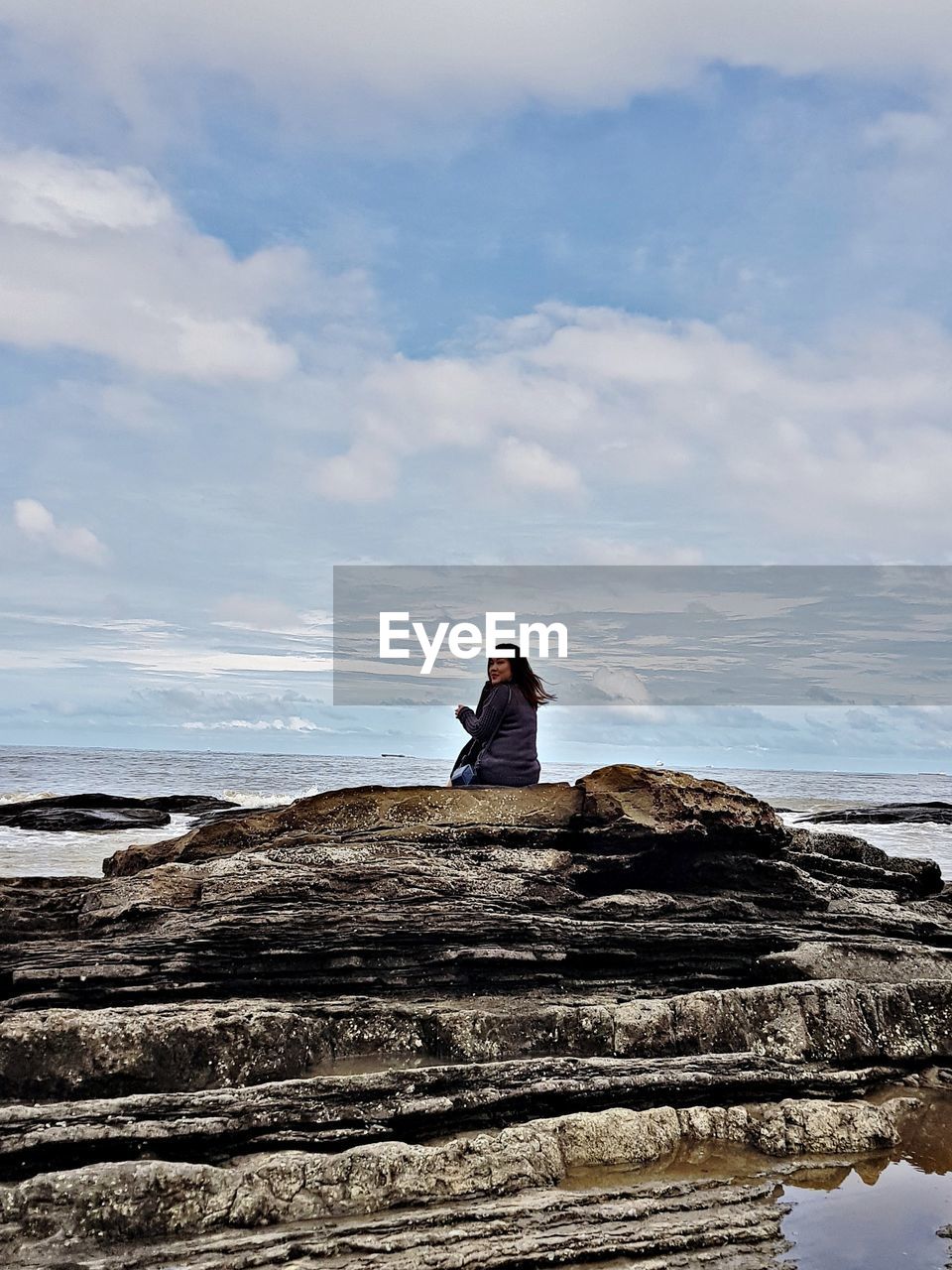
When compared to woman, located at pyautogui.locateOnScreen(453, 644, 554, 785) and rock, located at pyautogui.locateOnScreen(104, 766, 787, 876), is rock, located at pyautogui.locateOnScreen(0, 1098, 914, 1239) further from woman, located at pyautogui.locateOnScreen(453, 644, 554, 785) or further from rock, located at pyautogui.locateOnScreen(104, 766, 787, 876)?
woman, located at pyautogui.locateOnScreen(453, 644, 554, 785)

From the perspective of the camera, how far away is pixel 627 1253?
5152 millimetres

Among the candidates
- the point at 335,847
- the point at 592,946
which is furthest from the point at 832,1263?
the point at 335,847

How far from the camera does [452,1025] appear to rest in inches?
281

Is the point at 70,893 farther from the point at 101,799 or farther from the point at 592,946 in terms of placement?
the point at 101,799

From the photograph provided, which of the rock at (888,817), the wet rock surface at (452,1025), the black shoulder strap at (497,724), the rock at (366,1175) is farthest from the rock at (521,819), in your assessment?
the rock at (888,817)

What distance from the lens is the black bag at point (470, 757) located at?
1116cm

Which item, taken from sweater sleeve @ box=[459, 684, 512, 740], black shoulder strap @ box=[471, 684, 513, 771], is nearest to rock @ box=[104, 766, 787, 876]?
black shoulder strap @ box=[471, 684, 513, 771]

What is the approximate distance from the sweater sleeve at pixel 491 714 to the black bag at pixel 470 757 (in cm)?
3

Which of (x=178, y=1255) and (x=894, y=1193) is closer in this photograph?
(x=178, y=1255)

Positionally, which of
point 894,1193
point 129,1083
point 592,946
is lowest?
point 894,1193

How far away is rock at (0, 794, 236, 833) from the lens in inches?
996

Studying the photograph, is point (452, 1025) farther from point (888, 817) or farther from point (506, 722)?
point (888, 817)

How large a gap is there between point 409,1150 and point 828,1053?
361cm

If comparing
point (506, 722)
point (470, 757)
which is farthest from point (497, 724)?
point (470, 757)
